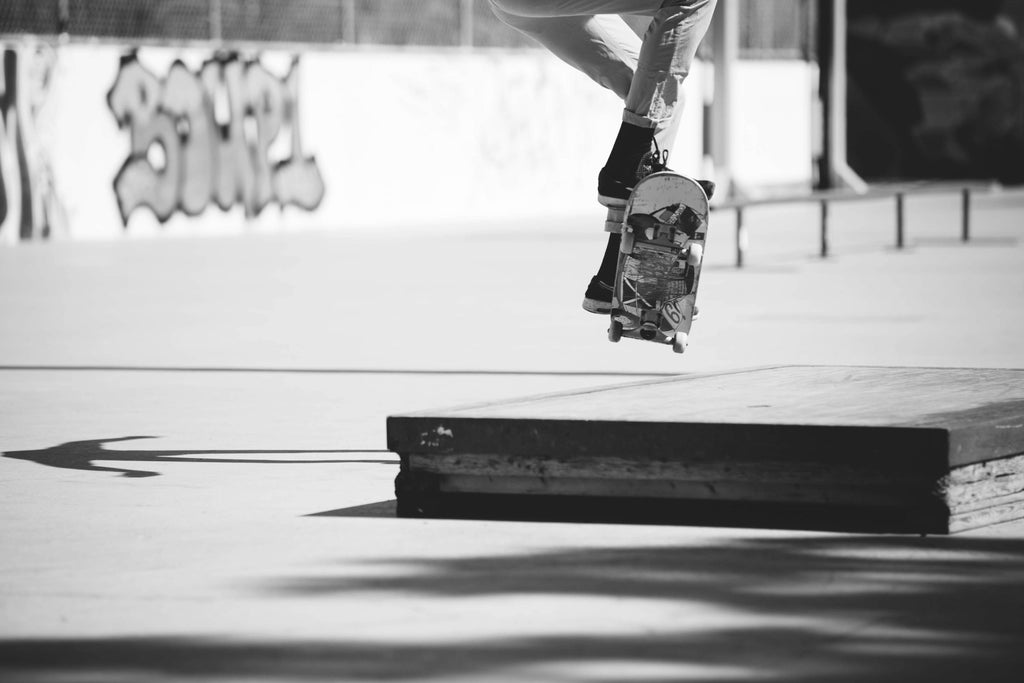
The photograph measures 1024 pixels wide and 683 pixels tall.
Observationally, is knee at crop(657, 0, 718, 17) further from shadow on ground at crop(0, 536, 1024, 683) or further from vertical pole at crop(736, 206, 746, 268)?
vertical pole at crop(736, 206, 746, 268)

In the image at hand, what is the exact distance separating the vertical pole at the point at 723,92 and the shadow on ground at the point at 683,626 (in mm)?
23073

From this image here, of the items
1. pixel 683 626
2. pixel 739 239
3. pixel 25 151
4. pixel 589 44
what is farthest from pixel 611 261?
pixel 25 151

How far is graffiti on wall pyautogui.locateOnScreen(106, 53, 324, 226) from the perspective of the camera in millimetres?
24047

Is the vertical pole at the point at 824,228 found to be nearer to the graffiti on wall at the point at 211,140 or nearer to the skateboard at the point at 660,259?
the graffiti on wall at the point at 211,140

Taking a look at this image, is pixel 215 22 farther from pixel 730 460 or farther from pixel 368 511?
pixel 730 460

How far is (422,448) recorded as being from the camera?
5.63 meters

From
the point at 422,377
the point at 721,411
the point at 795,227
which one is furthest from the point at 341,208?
the point at 721,411

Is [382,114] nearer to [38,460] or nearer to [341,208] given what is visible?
[341,208]

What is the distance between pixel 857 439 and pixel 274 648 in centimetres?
187

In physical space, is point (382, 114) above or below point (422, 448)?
above

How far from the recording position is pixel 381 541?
17.7 feet

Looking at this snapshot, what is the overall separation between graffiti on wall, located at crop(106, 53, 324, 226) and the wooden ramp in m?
18.9

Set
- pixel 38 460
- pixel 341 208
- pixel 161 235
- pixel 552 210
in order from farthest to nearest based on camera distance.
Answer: pixel 552 210 < pixel 341 208 < pixel 161 235 < pixel 38 460

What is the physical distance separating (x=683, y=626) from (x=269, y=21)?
23.6m
